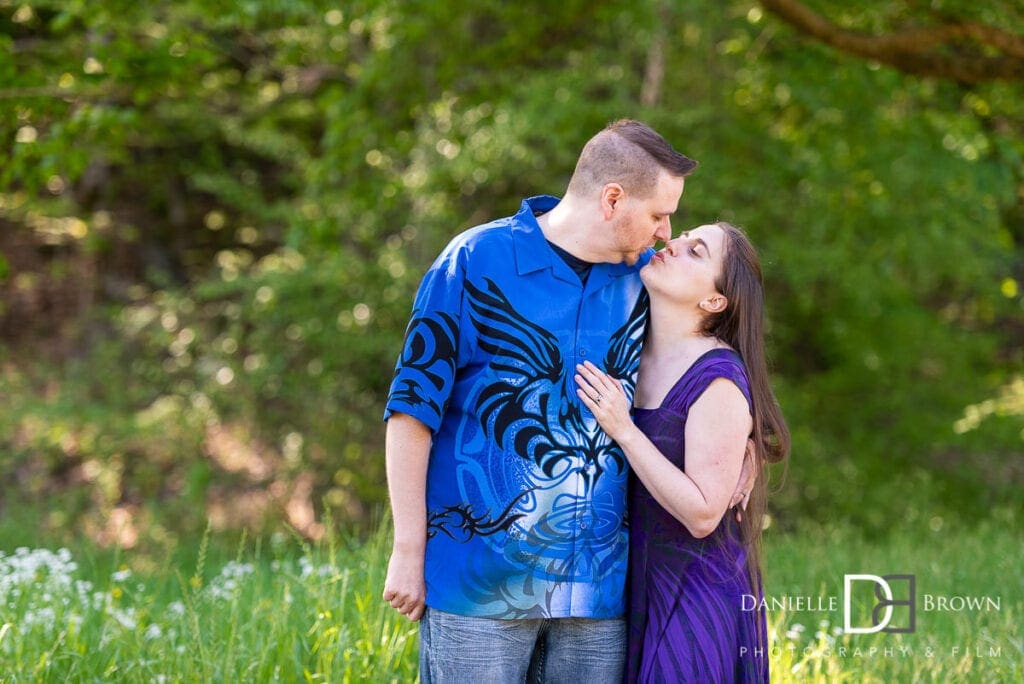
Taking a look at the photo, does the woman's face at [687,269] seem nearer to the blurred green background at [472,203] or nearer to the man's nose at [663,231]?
the man's nose at [663,231]

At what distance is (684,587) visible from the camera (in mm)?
2564

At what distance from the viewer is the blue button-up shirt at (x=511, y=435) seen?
2414 mm

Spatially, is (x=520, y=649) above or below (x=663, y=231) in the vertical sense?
below

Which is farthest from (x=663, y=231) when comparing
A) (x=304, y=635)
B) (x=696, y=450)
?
(x=304, y=635)

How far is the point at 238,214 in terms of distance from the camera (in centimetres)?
1246

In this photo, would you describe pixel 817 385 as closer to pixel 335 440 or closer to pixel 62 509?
pixel 335 440

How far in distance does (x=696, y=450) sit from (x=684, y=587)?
0.35 meters

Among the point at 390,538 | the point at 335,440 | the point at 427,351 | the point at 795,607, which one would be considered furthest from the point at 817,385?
the point at 427,351

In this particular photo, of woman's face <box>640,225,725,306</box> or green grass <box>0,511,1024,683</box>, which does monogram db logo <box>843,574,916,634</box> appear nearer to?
green grass <box>0,511,1024,683</box>

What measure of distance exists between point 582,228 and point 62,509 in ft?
27.5

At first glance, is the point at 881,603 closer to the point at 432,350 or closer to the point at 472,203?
the point at 432,350

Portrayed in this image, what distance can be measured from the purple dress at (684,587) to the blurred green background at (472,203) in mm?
3639

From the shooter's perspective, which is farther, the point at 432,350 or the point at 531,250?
the point at 531,250

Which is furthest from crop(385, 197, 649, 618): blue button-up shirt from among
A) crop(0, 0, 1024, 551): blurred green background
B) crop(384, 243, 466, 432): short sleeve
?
crop(0, 0, 1024, 551): blurred green background
